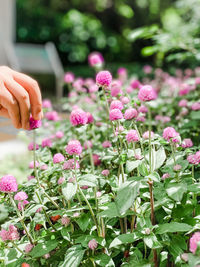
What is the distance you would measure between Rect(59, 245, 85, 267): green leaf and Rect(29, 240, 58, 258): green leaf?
58 millimetres

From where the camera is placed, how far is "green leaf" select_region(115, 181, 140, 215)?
904 mm

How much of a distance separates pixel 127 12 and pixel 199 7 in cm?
804

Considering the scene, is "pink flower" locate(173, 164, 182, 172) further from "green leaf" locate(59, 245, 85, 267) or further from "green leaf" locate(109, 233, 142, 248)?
"green leaf" locate(59, 245, 85, 267)

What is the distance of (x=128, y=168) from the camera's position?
1.01 m

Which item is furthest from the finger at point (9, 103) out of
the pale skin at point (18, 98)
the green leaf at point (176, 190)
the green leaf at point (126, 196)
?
the green leaf at point (176, 190)

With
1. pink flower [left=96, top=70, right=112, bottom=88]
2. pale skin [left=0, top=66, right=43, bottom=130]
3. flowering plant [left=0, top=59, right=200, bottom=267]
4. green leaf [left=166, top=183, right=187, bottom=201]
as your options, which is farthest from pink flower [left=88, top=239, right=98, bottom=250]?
pink flower [left=96, top=70, right=112, bottom=88]

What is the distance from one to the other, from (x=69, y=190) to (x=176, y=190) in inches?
11.9

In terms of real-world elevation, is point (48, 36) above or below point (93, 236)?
above

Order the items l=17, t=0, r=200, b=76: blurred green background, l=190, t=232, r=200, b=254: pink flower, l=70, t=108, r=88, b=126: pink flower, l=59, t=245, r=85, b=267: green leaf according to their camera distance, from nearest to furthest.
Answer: l=190, t=232, r=200, b=254: pink flower
l=59, t=245, r=85, b=267: green leaf
l=70, t=108, r=88, b=126: pink flower
l=17, t=0, r=200, b=76: blurred green background

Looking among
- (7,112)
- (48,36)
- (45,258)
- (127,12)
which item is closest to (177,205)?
(45,258)

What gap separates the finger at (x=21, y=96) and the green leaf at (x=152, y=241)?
0.45m

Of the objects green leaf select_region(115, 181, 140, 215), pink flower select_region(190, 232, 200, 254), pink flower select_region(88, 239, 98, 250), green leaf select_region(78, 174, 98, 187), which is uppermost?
green leaf select_region(78, 174, 98, 187)

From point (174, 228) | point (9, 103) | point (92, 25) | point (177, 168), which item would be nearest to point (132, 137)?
point (177, 168)

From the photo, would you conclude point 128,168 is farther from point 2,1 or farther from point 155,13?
point 155,13
